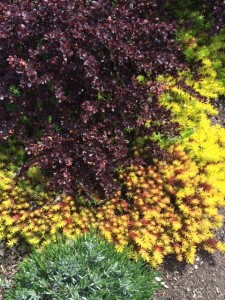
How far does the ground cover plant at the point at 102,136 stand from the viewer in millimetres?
3604

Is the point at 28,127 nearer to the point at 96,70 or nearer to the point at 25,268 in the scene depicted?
the point at 96,70

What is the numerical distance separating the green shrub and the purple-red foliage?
0.61 m

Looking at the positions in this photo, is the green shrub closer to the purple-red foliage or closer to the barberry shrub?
the barberry shrub

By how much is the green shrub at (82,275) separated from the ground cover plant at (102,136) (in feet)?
1.22

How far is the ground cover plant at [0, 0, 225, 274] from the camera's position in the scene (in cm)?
360

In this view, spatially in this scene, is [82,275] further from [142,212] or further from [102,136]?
[102,136]

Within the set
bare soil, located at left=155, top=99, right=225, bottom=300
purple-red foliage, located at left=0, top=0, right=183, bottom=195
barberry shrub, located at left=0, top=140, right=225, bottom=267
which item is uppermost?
purple-red foliage, located at left=0, top=0, right=183, bottom=195

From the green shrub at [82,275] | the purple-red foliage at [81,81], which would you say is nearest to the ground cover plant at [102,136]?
the purple-red foliage at [81,81]

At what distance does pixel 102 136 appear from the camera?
12.4 ft

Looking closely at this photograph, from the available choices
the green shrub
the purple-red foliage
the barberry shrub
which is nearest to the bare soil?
the barberry shrub

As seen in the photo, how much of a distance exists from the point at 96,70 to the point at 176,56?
0.82m

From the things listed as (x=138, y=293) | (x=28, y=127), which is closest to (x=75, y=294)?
(x=138, y=293)

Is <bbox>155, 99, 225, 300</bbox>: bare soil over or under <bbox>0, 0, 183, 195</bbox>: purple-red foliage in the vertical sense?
under

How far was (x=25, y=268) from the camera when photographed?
336 centimetres
